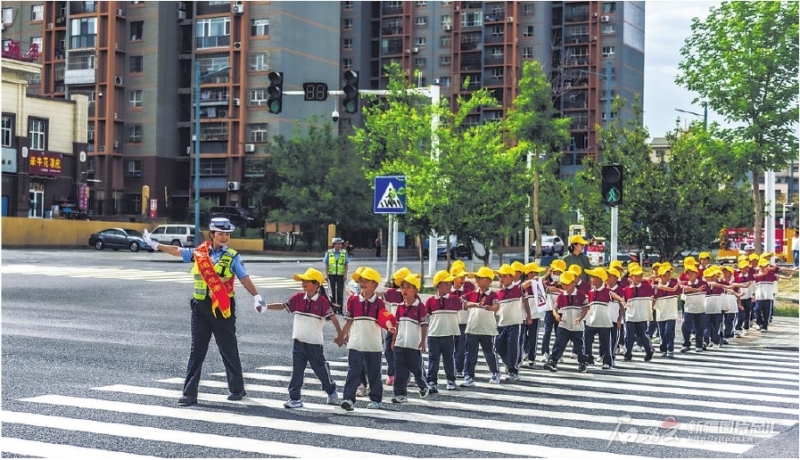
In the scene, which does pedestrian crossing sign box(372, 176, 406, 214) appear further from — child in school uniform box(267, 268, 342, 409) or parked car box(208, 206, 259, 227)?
parked car box(208, 206, 259, 227)

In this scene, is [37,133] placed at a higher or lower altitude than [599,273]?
higher

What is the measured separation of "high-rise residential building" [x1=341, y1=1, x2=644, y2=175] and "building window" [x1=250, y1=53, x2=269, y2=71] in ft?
84.3

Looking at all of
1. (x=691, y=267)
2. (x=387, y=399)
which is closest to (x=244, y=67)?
(x=691, y=267)

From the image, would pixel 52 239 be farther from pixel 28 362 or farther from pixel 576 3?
pixel 576 3

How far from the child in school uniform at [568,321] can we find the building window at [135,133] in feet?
216

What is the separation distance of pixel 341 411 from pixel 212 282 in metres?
2.06

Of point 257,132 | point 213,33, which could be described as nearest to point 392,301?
point 257,132

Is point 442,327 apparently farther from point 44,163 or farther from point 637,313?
point 44,163

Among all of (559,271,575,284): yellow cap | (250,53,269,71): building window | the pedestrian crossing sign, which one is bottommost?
(559,271,575,284): yellow cap

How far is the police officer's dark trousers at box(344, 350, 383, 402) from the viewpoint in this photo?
1134 cm

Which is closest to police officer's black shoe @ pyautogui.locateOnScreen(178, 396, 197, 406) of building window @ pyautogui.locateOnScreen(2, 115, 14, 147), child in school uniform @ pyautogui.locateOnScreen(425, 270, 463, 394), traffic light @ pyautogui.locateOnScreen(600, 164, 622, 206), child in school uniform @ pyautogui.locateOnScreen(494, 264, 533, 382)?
child in school uniform @ pyautogui.locateOnScreen(425, 270, 463, 394)

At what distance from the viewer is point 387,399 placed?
39.9 feet

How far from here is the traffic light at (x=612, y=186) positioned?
64.8 ft

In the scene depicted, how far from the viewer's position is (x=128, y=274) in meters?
34.3
